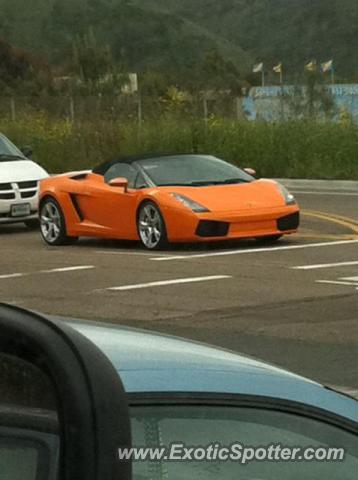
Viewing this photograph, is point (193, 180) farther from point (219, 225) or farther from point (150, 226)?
point (219, 225)

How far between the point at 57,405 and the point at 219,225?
1621cm

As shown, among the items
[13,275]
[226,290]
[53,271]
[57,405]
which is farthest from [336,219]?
[57,405]

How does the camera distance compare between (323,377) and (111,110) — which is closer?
(323,377)

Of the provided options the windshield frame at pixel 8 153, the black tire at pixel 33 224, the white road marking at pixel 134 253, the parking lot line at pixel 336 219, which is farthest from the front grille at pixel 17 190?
the parking lot line at pixel 336 219

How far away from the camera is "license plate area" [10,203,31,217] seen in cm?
2248

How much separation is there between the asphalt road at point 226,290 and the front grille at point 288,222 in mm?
240

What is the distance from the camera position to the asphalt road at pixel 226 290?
11609mm

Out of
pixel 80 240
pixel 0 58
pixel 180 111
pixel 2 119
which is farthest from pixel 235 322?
pixel 0 58

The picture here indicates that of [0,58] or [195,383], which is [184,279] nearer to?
[195,383]

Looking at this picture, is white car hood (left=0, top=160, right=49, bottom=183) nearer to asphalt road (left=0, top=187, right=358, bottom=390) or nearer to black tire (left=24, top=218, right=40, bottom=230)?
black tire (left=24, top=218, right=40, bottom=230)

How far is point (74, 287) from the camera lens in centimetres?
1578

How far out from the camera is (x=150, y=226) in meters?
19.3

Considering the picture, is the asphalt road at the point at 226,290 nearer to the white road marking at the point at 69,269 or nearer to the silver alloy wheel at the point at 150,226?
the white road marking at the point at 69,269

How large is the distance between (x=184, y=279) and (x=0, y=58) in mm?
71015
